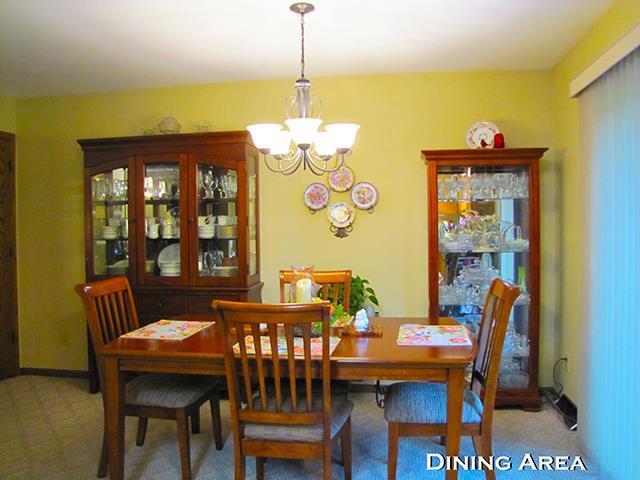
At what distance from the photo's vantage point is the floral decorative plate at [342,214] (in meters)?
3.74

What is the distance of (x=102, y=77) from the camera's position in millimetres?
3674

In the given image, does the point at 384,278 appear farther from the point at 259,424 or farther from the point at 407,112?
the point at 259,424

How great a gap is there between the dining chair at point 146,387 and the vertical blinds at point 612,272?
195 cm

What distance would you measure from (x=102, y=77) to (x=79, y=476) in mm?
2662

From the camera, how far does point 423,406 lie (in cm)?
221

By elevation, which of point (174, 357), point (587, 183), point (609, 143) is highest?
point (609, 143)

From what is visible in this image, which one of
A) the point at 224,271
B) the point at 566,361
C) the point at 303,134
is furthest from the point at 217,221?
the point at 566,361

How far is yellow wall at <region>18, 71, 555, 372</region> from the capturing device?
3643 mm

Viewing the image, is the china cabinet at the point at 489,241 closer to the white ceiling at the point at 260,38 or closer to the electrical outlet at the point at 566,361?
the electrical outlet at the point at 566,361

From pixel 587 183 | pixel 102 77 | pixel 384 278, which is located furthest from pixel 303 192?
pixel 587 183

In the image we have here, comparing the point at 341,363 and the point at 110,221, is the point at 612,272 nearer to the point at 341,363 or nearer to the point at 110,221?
the point at 341,363

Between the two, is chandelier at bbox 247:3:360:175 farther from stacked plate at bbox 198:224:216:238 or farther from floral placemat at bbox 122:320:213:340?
stacked plate at bbox 198:224:216:238

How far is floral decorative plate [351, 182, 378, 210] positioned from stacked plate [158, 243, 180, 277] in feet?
4.45

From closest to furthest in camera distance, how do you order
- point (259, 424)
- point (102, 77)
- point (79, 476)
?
point (259, 424)
point (79, 476)
point (102, 77)
